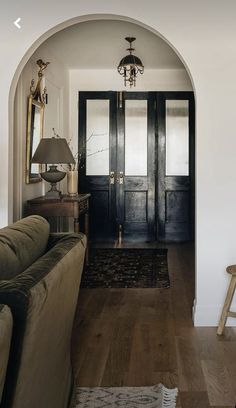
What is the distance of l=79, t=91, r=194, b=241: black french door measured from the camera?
6715 mm

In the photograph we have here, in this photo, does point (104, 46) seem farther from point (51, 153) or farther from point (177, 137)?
point (51, 153)

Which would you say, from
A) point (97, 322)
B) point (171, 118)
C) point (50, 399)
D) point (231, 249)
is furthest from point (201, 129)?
point (171, 118)

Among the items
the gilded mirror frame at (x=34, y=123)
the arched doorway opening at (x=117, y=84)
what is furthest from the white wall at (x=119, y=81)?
the gilded mirror frame at (x=34, y=123)

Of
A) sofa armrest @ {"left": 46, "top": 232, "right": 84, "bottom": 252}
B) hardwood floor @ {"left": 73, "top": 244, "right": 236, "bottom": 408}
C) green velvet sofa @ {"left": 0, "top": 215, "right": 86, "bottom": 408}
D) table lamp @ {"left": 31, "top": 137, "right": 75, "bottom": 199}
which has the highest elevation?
table lamp @ {"left": 31, "top": 137, "right": 75, "bottom": 199}

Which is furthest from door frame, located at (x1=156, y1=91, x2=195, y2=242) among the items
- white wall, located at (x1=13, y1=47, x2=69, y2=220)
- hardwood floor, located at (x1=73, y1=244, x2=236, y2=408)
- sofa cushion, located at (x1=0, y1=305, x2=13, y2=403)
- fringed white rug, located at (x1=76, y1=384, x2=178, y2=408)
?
sofa cushion, located at (x1=0, y1=305, x2=13, y2=403)

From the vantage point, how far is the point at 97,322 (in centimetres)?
319

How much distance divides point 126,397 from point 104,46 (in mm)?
4339

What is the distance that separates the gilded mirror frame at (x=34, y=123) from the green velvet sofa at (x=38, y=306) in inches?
91.9

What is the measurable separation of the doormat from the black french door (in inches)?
30.8

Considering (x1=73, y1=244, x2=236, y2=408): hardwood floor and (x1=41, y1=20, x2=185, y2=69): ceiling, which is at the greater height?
(x1=41, y1=20, x2=185, y2=69): ceiling

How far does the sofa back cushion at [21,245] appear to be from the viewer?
1.42 m

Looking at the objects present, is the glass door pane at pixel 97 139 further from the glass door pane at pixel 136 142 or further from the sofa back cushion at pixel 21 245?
the sofa back cushion at pixel 21 245

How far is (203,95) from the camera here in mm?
3070

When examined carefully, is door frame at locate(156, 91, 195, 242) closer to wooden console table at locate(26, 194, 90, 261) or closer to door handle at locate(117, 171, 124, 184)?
door handle at locate(117, 171, 124, 184)
